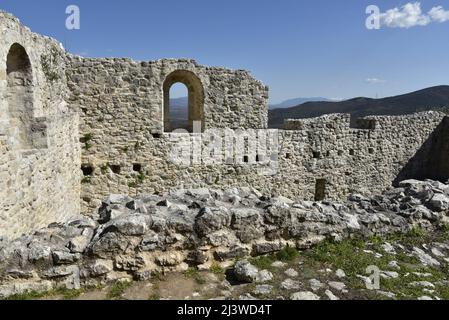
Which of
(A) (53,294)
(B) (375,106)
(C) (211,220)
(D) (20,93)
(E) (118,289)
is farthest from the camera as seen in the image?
(B) (375,106)

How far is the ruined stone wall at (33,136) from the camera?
6270 millimetres

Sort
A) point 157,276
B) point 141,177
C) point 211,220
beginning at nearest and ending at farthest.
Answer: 1. point 157,276
2. point 211,220
3. point 141,177

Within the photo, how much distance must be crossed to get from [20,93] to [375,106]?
34556mm

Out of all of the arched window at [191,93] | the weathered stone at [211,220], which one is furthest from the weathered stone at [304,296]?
the arched window at [191,93]

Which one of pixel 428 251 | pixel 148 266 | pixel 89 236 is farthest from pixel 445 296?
pixel 89 236

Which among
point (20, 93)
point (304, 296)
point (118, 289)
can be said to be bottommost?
point (304, 296)

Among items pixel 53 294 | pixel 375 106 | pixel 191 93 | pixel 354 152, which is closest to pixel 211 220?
pixel 53 294

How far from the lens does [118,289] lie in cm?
417

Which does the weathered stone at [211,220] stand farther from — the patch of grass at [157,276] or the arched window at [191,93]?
the arched window at [191,93]

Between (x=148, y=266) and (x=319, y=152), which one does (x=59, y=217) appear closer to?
(x=148, y=266)

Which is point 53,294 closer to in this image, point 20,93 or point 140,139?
point 20,93

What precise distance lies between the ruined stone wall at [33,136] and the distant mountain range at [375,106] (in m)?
22.6

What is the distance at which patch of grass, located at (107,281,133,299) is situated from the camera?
4.07 m

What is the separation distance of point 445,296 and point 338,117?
1078 cm
